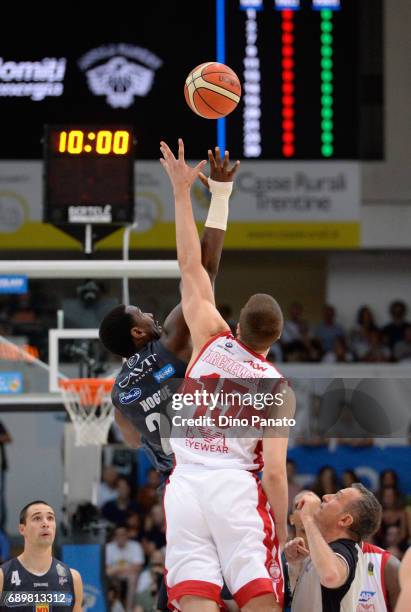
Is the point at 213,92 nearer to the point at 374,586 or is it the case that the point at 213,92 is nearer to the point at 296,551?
the point at 296,551

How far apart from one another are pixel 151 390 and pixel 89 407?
2854 millimetres

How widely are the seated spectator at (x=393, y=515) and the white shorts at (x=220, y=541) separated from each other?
20.2ft

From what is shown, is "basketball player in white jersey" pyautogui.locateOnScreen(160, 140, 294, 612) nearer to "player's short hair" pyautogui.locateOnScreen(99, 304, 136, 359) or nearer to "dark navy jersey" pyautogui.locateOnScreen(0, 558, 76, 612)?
"player's short hair" pyautogui.locateOnScreen(99, 304, 136, 359)

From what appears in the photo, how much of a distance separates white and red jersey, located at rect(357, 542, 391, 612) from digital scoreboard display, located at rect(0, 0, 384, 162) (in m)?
6.81

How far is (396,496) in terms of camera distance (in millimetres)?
10883

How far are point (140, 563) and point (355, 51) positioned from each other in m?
5.46

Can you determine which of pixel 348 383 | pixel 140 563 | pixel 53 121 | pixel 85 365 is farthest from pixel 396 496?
pixel 53 121

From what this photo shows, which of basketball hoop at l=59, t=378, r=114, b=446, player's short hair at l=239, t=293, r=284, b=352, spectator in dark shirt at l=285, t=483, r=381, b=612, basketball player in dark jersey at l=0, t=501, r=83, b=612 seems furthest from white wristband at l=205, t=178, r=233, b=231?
basketball hoop at l=59, t=378, r=114, b=446

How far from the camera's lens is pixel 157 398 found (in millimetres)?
Answer: 4910

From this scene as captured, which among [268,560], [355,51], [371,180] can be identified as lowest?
[268,560]

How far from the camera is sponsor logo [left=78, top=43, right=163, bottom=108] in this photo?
1176 centimetres

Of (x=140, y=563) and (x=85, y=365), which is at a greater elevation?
(x=85, y=365)

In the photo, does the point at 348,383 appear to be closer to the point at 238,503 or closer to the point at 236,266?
the point at 236,266

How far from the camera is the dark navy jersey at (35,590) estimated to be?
635cm
